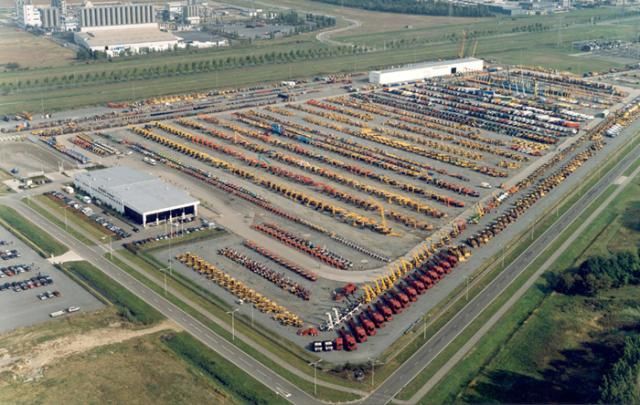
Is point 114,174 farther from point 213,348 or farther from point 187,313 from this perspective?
point 213,348

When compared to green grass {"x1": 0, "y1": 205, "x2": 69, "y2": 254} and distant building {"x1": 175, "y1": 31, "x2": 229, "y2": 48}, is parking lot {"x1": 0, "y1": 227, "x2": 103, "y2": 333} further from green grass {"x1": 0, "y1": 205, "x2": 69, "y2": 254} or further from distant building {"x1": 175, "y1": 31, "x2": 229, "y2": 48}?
distant building {"x1": 175, "y1": 31, "x2": 229, "y2": 48}

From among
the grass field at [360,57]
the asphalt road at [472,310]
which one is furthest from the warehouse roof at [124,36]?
the asphalt road at [472,310]

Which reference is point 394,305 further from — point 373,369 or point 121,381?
point 121,381

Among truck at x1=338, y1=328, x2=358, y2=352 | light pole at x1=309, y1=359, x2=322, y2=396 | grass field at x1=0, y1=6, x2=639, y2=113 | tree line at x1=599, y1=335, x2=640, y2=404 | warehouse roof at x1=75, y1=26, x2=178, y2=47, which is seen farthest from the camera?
warehouse roof at x1=75, y1=26, x2=178, y2=47

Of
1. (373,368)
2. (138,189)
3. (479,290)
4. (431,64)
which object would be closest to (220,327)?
(373,368)

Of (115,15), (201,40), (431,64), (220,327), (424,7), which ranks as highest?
(424,7)

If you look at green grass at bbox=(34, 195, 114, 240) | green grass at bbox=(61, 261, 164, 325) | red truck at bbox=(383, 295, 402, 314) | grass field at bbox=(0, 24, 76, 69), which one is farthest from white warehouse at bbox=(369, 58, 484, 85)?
red truck at bbox=(383, 295, 402, 314)

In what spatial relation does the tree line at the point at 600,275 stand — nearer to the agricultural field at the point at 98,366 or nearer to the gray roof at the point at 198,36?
the agricultural field at the point at 98,366
